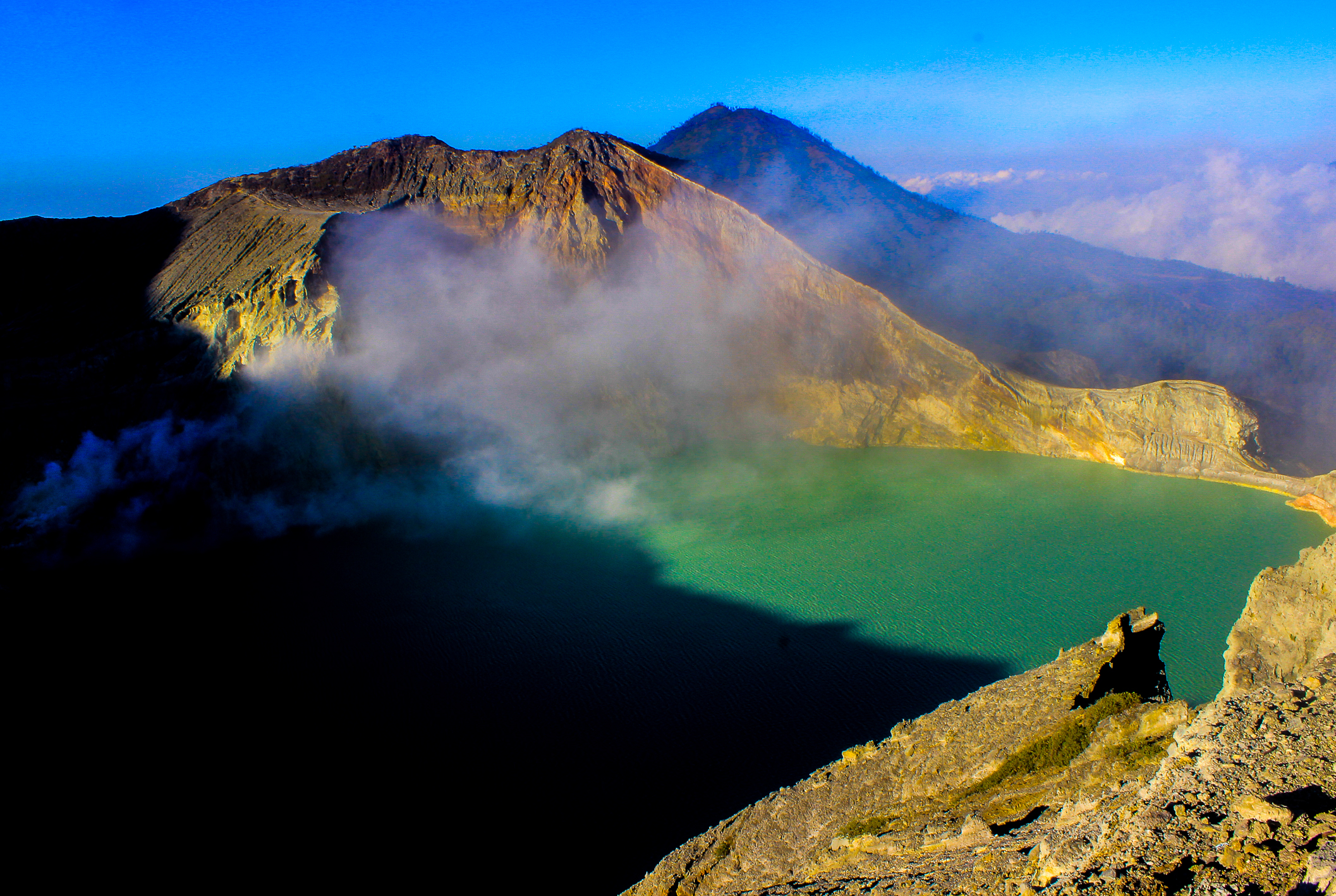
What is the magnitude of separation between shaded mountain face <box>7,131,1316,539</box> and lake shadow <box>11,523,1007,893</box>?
211 inches

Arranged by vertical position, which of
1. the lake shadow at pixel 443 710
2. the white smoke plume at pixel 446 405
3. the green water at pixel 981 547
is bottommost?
the lake shadow at pixel 443 710

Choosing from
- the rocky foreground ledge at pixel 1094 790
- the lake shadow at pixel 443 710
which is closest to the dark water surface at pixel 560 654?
the lake shadow at pixel 443 710

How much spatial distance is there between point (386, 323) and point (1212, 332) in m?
23.7

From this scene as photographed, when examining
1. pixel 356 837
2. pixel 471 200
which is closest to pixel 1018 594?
pixel 356 837

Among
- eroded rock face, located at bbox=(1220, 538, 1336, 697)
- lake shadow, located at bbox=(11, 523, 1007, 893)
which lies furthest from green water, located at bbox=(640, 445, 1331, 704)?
eroded rock face, located at bbox=(1220, 538, 1336, 697)

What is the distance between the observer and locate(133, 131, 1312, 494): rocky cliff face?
57.2ft

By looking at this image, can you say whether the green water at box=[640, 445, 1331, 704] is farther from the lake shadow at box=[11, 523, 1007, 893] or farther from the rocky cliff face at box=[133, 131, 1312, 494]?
the rocky cliff face at box=[133, 131, 1312, 494]

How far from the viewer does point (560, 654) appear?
35.2 feet

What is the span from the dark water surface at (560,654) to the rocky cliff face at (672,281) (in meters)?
1.98

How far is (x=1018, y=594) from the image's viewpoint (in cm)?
1191

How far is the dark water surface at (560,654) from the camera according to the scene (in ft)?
25.1

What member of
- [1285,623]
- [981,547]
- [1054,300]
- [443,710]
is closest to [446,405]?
[443,710]

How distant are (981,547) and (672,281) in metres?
11.2

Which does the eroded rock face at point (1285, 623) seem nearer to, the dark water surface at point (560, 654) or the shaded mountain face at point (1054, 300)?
the dark water surface at point (560, 654)
